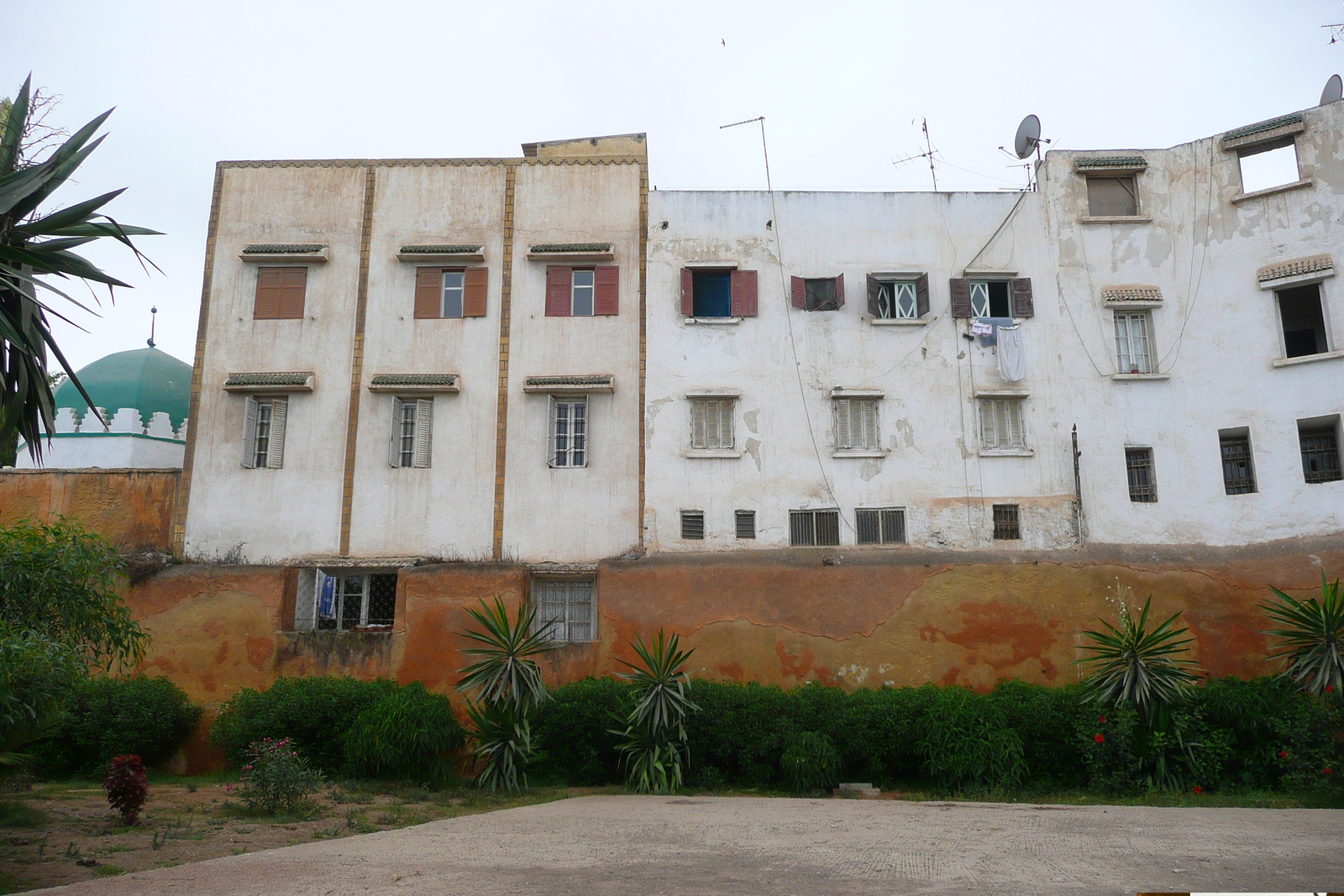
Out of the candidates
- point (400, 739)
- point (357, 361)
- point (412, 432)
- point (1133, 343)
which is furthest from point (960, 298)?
point (400, 739)

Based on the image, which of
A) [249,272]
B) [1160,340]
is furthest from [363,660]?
[1160,340]

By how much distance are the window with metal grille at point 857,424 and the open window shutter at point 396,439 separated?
349 inches

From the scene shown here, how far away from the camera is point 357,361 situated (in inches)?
844

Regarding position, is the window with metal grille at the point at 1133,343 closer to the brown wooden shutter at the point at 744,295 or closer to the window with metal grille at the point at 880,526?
the window with metal grille at the point at 880,526

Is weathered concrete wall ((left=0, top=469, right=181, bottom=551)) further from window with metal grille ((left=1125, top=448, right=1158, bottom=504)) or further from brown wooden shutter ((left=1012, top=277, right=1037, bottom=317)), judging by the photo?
window with metal grille ((left=1125, top=448, right=1158, bottom=504))

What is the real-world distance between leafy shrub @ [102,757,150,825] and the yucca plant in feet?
22.8

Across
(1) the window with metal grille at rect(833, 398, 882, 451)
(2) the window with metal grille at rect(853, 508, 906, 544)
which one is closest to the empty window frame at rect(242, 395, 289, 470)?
(1) the window with metal grille at rect(833, 398, 882, 451)

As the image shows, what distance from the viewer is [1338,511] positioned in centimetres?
1928

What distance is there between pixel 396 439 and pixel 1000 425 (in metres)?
12.3

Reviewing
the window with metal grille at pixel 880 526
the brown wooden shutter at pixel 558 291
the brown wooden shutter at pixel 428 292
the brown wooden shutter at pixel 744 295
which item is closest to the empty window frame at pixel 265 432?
the brown wooden shutter at pixel 428 292

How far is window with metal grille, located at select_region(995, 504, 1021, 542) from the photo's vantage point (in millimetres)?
20438

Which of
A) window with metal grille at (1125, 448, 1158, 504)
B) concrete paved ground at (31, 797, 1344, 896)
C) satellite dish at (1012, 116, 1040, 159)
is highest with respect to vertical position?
satellite dish at (1012, 116, 1040, 159)

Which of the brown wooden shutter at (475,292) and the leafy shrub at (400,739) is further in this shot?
the brown wooden shutter at (475,292)

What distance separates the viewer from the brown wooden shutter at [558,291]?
71.3 ft
